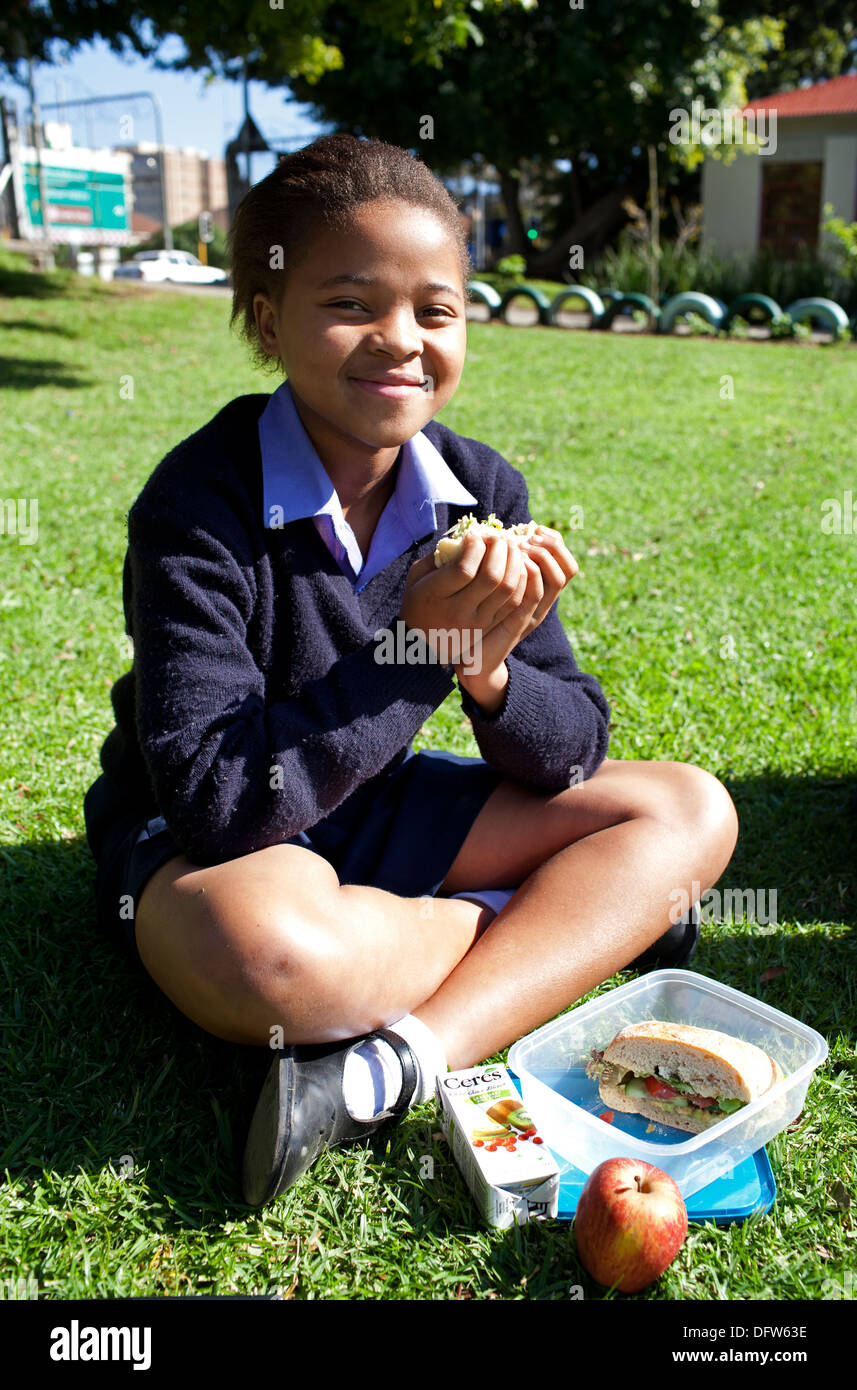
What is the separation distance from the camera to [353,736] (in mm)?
2012

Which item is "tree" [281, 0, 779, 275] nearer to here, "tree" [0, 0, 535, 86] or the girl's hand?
"tree" [0, 0, 535, 86]

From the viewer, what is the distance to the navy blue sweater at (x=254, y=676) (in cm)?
197

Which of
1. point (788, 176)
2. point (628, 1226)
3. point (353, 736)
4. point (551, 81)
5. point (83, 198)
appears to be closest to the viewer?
point (628, 1226)

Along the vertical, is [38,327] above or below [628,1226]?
above

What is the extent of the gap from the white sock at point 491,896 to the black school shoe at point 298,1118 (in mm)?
501

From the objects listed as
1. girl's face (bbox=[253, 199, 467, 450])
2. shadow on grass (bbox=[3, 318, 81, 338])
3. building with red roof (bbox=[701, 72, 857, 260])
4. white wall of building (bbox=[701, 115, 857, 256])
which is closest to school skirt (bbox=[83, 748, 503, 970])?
girl's face (bbox=[253, 199, 467, 450])

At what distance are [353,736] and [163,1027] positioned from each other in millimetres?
770

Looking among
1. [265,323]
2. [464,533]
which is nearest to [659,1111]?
[464,533]

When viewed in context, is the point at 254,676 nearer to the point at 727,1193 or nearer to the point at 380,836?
the point at 380,836

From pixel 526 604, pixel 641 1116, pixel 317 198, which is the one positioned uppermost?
pixel 317 198

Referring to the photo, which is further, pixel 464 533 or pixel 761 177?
pixel 761 177

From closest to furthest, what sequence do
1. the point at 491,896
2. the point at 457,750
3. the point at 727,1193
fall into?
1. the point at 727,1193
2. the point at 491,896
3. the point at 457,750

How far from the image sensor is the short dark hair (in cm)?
204

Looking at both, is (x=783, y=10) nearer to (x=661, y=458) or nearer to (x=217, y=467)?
(x=661, y=458)
